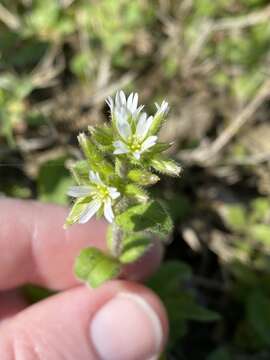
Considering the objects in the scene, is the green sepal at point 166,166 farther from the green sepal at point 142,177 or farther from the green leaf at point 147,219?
the green leaf at point 147,219

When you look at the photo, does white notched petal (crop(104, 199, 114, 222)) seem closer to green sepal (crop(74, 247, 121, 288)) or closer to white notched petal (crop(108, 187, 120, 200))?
white notched petal (crop(108, 187, 120, 200))

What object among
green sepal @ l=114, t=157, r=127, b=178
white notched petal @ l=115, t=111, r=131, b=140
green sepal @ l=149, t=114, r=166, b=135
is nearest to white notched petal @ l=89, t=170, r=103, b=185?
green sepal @ l=114, t=157, r=127, b=178

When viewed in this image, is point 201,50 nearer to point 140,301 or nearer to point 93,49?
point 93,49

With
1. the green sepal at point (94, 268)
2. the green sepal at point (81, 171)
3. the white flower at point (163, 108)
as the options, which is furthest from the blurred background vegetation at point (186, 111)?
the white flower at point (163, 108)

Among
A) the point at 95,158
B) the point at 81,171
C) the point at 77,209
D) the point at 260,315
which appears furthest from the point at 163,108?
the point at 260,315

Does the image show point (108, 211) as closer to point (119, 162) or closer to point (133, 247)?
point (119, 162)
